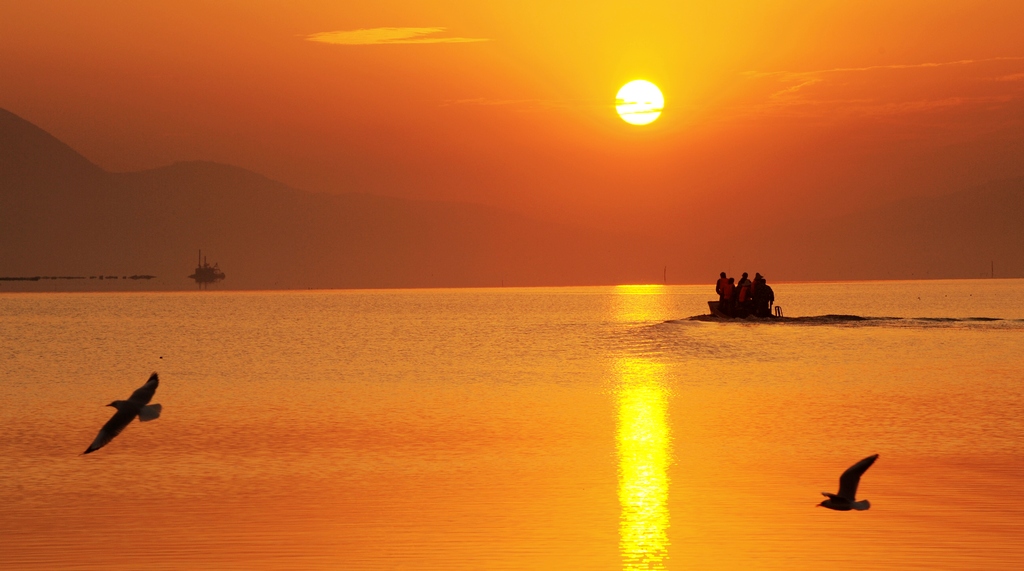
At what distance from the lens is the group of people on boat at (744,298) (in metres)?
72.2

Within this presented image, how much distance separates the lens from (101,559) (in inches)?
549

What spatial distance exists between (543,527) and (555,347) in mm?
47226

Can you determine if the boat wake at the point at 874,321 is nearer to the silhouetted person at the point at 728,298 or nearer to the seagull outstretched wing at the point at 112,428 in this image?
the silhouetted person at the point at 728,298

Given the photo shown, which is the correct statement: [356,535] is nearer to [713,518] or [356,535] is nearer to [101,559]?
[101,559]

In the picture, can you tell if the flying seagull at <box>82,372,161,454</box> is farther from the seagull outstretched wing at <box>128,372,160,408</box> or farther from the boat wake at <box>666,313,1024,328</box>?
the boat wake at <box>666,313,1024,328</box>

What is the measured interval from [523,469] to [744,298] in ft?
182

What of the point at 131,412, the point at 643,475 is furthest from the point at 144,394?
the point at 643,475

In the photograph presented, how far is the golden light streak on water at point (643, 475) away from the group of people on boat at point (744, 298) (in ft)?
122

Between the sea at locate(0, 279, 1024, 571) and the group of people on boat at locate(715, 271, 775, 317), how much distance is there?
1050 inches

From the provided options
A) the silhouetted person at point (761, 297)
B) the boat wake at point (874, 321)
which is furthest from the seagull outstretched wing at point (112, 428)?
the boat wake at point (874, 321)

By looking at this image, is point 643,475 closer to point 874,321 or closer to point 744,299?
point 744,299

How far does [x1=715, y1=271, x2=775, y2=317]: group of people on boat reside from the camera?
72.2 m

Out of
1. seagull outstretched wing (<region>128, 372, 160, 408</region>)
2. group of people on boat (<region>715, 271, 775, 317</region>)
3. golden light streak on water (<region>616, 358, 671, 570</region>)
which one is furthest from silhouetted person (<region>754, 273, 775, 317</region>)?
seagull outstretched wing (<region>128, 372, 160, 408</region>)

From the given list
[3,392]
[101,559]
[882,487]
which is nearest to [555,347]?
[3,392]
